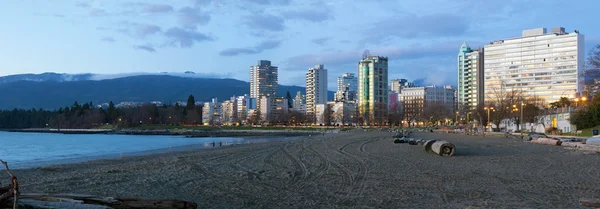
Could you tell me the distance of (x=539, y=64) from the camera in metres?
158

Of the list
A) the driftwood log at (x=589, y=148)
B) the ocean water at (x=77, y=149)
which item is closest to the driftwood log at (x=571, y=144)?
the driftwood log at (x=589, y=148)

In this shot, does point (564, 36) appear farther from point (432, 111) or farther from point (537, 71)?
point (432, 111)

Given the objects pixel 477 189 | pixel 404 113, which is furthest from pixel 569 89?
pixel 477 189

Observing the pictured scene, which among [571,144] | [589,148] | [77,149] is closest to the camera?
[589,148]

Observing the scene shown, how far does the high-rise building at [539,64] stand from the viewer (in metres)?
150

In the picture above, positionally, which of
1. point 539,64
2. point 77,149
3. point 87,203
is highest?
point 539,64

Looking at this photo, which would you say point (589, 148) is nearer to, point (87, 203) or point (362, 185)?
point (362, 185)

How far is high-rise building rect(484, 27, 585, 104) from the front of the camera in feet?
491

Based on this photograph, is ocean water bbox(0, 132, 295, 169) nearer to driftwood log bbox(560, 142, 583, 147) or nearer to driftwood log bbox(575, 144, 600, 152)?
driftwood log bbox(575, 144, 600, 152)

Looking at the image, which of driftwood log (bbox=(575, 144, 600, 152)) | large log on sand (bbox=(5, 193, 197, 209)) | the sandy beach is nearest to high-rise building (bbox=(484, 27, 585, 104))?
driftwood log (bbox=(575, 144, 600, 152))

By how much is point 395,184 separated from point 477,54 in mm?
194923

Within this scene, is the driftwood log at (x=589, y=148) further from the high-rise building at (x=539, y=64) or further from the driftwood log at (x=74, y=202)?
the high-rise building at (x=539, y=64)

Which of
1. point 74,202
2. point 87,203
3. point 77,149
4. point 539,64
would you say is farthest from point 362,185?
point 539,64

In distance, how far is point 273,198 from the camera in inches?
436
